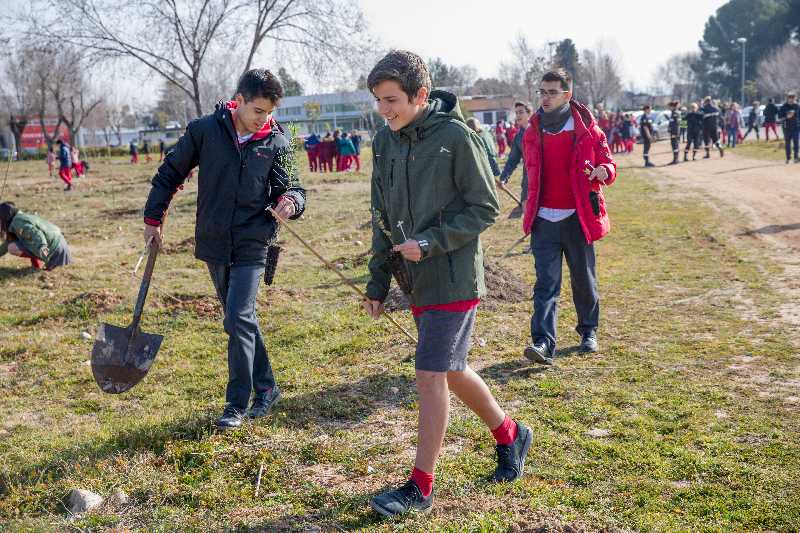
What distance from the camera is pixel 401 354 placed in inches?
235

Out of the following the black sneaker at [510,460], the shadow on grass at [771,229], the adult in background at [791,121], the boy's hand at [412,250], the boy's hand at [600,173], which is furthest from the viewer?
the adult in background at [791,121]

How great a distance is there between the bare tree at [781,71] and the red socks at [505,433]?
62.1 metres

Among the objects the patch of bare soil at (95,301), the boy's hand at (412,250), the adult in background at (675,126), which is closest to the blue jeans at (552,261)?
the boy's hand at (412,250)

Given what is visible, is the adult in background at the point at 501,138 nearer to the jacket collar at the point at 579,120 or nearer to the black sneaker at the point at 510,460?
the jacket collar at the point at 579,120

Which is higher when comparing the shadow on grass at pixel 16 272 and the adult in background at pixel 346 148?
the adult in background at pixel 346 148

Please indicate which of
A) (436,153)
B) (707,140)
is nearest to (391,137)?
(436,153)

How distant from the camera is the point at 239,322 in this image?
437 cm

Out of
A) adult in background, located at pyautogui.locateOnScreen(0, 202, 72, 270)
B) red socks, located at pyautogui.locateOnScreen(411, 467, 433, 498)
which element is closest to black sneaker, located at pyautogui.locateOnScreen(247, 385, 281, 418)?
red socks, located at pyautogui.locateOnScreen(411, 467, 433, 498)

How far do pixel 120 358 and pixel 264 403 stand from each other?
899 mm

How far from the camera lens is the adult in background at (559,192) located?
214 inches

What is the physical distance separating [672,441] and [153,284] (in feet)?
21.4

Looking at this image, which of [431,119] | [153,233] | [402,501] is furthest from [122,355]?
[431,119]

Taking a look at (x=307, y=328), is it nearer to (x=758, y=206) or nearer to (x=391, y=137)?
(x=391, y=137)

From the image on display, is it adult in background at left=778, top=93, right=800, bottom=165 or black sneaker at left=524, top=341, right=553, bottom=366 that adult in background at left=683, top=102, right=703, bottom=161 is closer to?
adult in background at left=778, top=93, right=800, bottom=165
